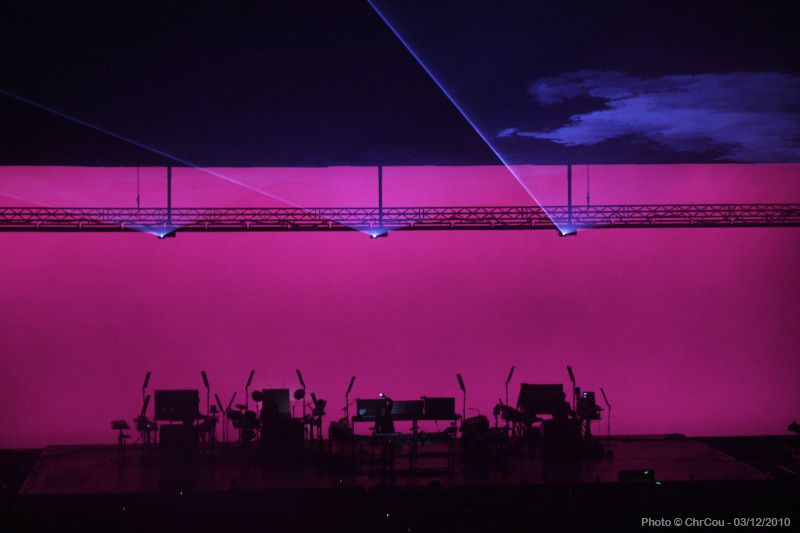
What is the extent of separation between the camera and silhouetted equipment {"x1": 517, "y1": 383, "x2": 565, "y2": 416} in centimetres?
1095

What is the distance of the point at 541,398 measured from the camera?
36.1ft

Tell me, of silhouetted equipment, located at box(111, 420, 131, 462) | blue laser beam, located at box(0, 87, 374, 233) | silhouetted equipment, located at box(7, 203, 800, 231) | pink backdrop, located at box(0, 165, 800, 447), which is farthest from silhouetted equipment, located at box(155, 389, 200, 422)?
blue laser beam, located at box(0, 87, 374, 233)

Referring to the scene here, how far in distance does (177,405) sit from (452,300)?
4522mm

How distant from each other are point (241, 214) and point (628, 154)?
217 inches

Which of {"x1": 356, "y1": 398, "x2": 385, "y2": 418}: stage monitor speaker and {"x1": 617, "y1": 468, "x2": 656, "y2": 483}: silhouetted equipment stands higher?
{"x1": 356, "y1": 398, "x2": 385, "y2": 418}: stage monitor speaker

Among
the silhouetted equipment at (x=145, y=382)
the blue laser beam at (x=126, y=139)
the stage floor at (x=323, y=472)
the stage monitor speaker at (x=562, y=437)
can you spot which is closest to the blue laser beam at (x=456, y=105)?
the blue laser beam at (x=126, y=139)

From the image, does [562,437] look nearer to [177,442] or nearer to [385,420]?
[385,420]

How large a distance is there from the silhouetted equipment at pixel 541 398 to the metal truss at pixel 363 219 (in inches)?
90.5

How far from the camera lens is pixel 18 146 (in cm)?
948

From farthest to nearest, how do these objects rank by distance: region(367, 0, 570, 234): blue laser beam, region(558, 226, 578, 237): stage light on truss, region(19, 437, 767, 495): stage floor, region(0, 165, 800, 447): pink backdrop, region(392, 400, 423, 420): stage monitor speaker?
1. region(0, 165, 800, 447): pink backdrop
2. region(558, 226, 578, 237): stage light on truss
3. region(392, 400, 423, 420): stage monitor speaker
4. region(19, 437, 767, 495): stage floor
5. region(367, 0, 570, 234): blue laser beam

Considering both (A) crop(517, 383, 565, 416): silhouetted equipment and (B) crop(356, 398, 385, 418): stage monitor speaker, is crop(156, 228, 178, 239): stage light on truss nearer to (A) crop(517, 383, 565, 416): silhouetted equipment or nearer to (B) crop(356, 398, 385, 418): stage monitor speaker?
(B) crop(356, 398, 385, 418): stage monitor speaker

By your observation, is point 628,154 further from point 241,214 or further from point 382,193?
point 241,214

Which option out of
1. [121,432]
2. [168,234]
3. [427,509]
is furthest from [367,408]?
[427,509]

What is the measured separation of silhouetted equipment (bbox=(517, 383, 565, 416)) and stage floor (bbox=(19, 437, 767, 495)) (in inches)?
27.4
